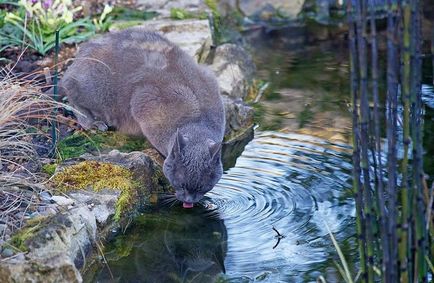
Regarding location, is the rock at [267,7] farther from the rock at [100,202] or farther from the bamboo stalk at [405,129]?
the bamboo stalk at [405,129]

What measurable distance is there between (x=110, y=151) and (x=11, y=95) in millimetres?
1076

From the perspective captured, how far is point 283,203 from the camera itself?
242 inches

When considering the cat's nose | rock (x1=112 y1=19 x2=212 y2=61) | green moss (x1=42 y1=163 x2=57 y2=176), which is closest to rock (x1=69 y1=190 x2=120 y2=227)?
green moss (x1=42 y1=163 x2=57 y2=176)

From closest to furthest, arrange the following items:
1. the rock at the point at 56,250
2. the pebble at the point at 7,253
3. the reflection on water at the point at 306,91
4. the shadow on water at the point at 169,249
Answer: the rock at the point at 56,250, the pebble at the point at 7,253, the shadow on water at the point at 169,249, the reflection on water at the point at 306,91

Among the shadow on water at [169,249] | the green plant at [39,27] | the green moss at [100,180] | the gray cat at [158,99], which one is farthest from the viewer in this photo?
the green plant at [39,27]

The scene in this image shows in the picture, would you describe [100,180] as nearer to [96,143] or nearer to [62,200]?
[62,200]

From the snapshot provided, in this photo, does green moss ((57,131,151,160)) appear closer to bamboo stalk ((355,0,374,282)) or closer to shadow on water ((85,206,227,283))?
shadow on water ((85,206,227,283))

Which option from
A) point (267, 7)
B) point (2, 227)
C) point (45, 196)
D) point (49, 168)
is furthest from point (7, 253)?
point (267, 7)

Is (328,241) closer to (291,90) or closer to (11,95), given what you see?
(11,95)

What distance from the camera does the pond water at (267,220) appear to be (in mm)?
5262

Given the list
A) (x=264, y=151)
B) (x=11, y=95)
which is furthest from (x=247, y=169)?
(x=11, y=95)

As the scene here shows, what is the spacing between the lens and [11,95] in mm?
5746

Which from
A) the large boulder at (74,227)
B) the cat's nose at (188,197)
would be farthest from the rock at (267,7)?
the cat's nose at (188,197)

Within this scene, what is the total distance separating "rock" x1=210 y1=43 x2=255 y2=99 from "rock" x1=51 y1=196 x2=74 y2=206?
3017mm
